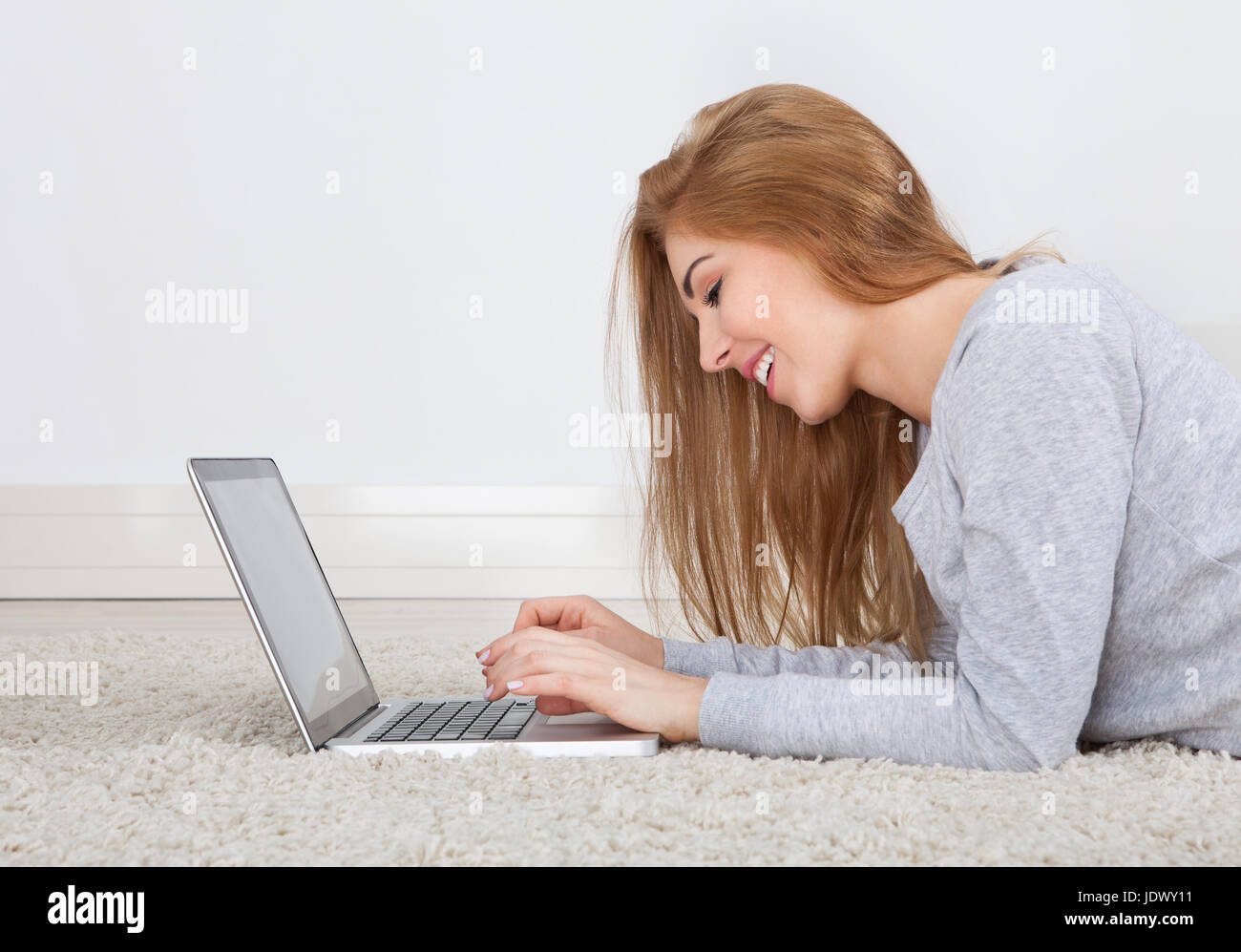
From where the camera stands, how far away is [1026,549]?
761mm

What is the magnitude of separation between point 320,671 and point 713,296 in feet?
1.69

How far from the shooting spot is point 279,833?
684 mm

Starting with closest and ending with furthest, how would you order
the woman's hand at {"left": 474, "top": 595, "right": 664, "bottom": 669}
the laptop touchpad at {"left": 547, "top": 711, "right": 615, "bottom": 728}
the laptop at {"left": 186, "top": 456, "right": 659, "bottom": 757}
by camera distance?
1. the laptop at {"left": 186, "top": 456, "right": 659, "bottom": 757}
2. the laptop touchpad at {"left": 547, "top": 711, "right": 615, "bottom": 728}
3. the woman's hand at {"left": 474, "top": 595, "right": 664, "bottom": 669}

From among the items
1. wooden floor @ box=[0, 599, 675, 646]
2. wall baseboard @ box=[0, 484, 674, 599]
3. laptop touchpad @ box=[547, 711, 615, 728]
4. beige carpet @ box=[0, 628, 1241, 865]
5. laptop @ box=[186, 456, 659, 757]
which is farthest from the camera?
wall baseboard @ box=[0, 484, 674, 599]

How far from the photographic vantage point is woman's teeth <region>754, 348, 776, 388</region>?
1054 millimetres

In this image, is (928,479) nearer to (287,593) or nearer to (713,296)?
(713,296)

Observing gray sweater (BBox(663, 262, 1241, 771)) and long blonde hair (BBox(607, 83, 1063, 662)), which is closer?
gray sweater (BBox(663, 262, 1241, 771))

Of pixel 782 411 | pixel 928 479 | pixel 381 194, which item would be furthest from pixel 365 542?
pixel 928 479

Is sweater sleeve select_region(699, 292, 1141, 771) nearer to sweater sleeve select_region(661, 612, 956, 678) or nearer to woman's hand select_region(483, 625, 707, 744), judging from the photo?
woman's hand select_region(483, 625, 707, 744)

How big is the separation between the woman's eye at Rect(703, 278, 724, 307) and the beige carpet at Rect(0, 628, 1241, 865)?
16.9 inches

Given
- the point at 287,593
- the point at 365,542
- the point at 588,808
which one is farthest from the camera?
the point at 365,542

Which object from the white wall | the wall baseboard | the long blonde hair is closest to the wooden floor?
the wall baseboard
